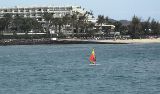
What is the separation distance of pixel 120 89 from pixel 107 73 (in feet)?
51.5

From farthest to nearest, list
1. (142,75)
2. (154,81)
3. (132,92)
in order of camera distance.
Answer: (142,75) → (154,81) → (132,92)

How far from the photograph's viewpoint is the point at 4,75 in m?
60.8

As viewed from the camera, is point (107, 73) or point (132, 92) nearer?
point (132, 92)

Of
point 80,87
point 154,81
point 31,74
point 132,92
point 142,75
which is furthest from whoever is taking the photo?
point 31,74

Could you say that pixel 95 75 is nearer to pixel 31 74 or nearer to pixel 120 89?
pixel 31 74

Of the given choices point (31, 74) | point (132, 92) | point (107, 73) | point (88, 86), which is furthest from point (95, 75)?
point (132, 92)

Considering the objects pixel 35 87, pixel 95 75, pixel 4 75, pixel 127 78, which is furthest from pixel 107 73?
pixel 35 87

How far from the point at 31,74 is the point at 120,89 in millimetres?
18161

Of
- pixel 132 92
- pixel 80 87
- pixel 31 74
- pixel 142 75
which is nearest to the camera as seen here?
pixel 132 92

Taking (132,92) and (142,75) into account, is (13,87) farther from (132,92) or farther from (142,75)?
(142,75)

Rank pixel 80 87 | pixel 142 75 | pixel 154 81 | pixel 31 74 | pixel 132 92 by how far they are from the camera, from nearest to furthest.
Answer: pixel 132 92, pixel 80 87, pixel 154 81, pixel 142 75, pixel 31 74

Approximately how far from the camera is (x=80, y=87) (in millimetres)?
47156

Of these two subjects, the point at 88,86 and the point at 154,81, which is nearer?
the point at 88,86

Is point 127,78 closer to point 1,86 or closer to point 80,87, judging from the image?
point 80,87
